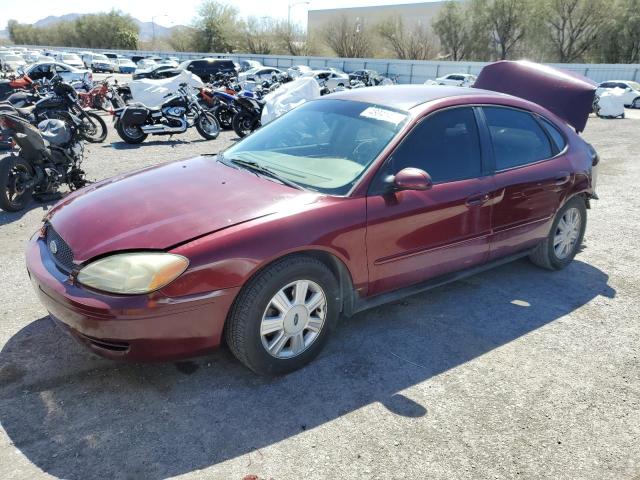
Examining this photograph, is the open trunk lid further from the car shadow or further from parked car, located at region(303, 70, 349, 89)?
parked car, located at region(303, 70, 349, 89)

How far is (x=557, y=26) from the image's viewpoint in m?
46.5

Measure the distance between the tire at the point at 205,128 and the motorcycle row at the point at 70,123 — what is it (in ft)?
0.07

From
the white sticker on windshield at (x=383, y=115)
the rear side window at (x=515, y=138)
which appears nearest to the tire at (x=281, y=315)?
the white sticker on windshield at (x=383, y=115)

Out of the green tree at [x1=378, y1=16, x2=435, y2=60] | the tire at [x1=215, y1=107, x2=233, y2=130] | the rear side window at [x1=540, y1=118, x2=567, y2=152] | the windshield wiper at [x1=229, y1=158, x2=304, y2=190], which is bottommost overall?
the tire at [x1=215, y1=107, x2=233, y2=130]

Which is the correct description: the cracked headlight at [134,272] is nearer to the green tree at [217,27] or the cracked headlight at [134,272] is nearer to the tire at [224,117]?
the tire at [224,117]

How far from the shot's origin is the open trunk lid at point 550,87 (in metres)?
5.50

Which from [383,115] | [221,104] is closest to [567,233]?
[383,115]

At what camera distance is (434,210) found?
3.48 meters

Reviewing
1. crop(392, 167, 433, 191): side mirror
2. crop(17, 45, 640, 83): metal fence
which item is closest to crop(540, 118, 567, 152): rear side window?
crop(392, 167, 433, 191): side mirror

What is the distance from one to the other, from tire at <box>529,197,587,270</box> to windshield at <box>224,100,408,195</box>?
198 cm

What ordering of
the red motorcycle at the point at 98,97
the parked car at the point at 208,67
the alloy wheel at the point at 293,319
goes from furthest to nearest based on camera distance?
the parked car at the point at 208,67 < the red motorcycle at the point at 98,97 < the alloy wheel at the point at 293,319

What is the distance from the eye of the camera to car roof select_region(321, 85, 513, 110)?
3.71m

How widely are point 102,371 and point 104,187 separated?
1.22 metres

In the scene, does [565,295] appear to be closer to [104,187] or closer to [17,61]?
[104,187]
